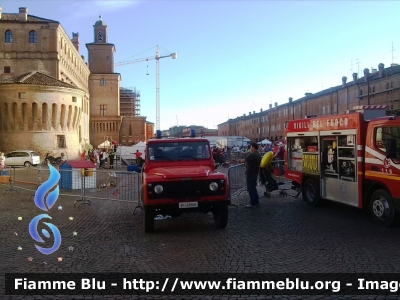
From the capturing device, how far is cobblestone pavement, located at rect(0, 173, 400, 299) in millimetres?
6258

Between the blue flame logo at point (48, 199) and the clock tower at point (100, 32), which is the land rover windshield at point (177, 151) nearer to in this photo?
the blue flame logo at point (48, 199)

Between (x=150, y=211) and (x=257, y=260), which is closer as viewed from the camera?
(x=257, y=260)

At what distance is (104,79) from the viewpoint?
81562 millimetres

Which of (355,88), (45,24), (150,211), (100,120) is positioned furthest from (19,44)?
(150,211)

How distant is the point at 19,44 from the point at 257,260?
179ft

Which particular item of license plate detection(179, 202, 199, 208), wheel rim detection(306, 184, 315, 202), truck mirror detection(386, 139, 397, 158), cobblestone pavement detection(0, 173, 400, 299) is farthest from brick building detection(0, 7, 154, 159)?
truck mirror detection(386, 139, 397, 158)

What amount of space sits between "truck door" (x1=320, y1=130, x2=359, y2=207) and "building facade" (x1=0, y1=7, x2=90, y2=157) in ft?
134

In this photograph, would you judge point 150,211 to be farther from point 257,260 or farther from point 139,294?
point 139,294

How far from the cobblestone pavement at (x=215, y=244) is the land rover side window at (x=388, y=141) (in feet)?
5.60

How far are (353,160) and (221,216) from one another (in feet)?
12.7

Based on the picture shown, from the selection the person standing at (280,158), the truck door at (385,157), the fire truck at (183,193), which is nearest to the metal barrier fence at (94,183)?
the fire truck at (183,193)

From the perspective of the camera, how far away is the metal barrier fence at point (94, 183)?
1299cm

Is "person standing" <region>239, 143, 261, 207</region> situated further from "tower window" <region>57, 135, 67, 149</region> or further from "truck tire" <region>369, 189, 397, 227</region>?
"tower window" <region>57, 135, 67, 149</region>

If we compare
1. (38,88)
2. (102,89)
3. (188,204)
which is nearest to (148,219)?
(188,204)
